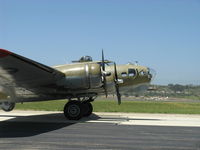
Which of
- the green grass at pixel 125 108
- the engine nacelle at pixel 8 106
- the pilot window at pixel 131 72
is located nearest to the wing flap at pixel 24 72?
the pilot window at pixel 131 72

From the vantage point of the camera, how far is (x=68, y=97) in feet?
53.6

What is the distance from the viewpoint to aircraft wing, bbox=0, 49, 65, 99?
1158cm

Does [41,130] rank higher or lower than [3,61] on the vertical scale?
lower

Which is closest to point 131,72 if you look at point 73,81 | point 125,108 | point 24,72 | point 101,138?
point 73,81

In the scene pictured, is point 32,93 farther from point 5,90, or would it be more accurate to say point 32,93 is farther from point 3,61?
point 3,61

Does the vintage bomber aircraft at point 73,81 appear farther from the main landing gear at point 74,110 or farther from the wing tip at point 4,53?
the wing tip at point 4,53

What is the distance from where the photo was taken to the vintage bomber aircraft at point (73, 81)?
1423 cm

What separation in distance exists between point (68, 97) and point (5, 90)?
3538 millimetres

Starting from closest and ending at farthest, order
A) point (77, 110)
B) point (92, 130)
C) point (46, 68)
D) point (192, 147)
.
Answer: point (192, 147), point (92, 130), point (46, 68), point (77, 110)

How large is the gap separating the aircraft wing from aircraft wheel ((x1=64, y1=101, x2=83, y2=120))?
1.24 metres

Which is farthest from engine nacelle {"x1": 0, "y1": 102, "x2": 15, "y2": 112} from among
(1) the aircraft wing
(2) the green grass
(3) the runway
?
(3) the runway

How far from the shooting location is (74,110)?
1555cm

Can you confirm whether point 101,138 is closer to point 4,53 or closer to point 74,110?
point 4,53

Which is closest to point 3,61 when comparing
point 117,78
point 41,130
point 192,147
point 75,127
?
point 41,130
